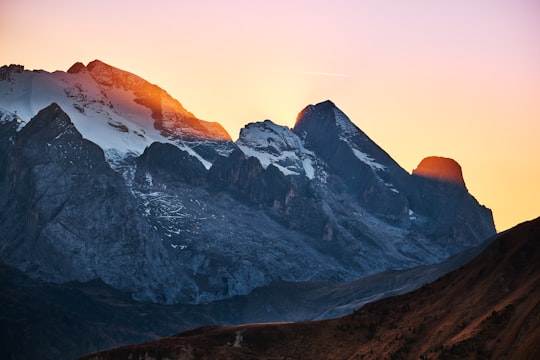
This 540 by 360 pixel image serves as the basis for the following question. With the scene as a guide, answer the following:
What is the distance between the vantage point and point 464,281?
550 ft

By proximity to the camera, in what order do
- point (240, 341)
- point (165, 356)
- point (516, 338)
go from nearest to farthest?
point (516, 338) → point (165, 356) → point (240, 341)

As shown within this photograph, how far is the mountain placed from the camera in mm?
139500

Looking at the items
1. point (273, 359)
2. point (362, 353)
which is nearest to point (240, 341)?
point (273, 359)

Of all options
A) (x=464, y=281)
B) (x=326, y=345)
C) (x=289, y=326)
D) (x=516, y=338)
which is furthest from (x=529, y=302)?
(x=289, y=326)

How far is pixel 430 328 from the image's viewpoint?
158 m

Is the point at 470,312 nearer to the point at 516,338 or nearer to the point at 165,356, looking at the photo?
the point at 516,338

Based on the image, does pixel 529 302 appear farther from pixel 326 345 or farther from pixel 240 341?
pixel 240 341

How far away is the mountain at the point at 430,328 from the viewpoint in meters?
140

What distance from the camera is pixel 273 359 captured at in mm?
169375

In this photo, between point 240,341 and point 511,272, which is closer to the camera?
point 511,272

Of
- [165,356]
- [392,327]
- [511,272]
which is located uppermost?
[511,272]

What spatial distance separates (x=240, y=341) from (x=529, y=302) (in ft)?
182

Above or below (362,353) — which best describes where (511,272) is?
above

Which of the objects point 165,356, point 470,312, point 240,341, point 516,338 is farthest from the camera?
point 240,341
